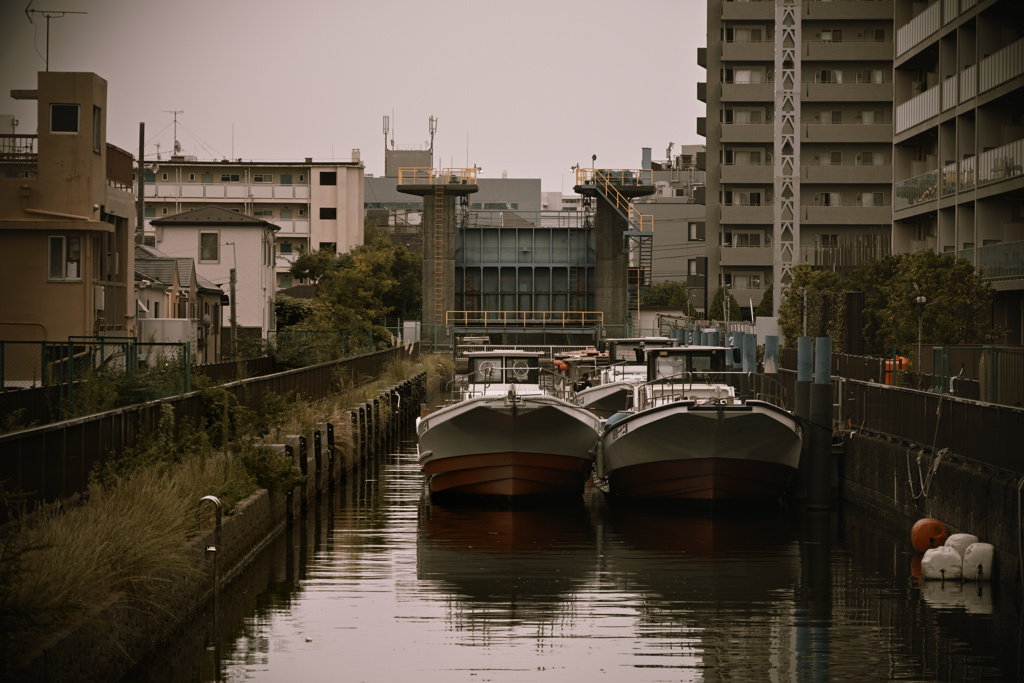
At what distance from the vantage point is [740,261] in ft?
283

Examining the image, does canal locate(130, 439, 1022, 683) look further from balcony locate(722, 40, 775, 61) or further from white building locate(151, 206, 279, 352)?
balcony locate(722, 40, 775, 61)

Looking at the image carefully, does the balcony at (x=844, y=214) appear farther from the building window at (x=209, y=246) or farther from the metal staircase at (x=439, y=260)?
the building window at (x=209, y=246)

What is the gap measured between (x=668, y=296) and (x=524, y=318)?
33.1 m

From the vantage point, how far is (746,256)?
86188 mm

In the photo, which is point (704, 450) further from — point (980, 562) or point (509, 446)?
point (980, 562)

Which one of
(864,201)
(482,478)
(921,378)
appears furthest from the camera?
(864,201)

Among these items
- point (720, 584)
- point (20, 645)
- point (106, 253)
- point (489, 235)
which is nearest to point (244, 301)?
point (489, 235)

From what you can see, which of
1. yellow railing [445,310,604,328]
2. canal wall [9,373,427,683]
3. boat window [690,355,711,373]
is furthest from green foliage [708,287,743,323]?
canal wall [9,373,427,683]

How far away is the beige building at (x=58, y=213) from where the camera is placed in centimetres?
3062

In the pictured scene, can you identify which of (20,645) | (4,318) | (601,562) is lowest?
(601,562)

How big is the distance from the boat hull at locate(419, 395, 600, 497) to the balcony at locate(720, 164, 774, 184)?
65990mm

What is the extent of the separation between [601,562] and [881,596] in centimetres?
396

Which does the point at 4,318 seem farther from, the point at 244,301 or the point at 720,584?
the point at 244,301

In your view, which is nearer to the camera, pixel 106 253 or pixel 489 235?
pixel 106 253
